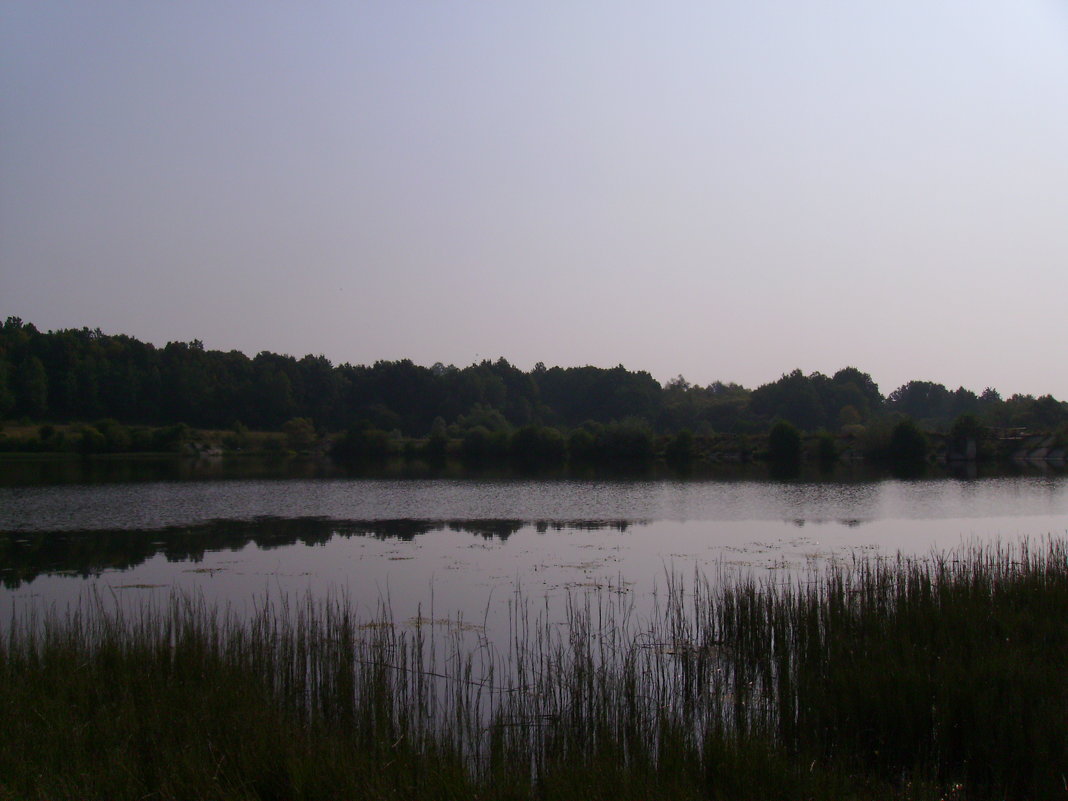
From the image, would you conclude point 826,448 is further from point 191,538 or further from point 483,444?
point 191,538

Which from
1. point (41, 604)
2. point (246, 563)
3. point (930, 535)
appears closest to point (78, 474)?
point (246, 563)

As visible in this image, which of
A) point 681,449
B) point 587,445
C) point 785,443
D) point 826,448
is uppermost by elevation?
point 785,443

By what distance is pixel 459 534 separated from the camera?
25281 mm

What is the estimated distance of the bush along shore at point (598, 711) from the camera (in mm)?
6180

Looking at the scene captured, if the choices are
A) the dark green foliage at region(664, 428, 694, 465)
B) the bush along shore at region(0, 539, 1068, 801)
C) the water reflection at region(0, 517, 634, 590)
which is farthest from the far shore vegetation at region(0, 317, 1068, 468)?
the bush along shore at region(0, 539, 1068, 801)

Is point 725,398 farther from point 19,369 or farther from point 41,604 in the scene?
point 41,604

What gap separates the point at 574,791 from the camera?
593 cm

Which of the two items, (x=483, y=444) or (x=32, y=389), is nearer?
(x=483, y=444)

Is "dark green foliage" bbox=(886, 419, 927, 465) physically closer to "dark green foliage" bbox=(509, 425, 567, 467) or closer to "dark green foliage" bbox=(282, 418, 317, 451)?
"dark green foliage" bbox=(509, 425, 567, 467)

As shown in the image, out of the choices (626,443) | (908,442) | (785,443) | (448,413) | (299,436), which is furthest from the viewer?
(448,413)

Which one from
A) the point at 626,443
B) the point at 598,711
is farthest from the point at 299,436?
the point at 598,711

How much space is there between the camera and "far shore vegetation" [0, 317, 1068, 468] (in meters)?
75.7

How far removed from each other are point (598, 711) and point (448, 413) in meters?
110

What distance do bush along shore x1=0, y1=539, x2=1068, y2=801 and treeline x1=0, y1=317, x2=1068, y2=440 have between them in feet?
234
